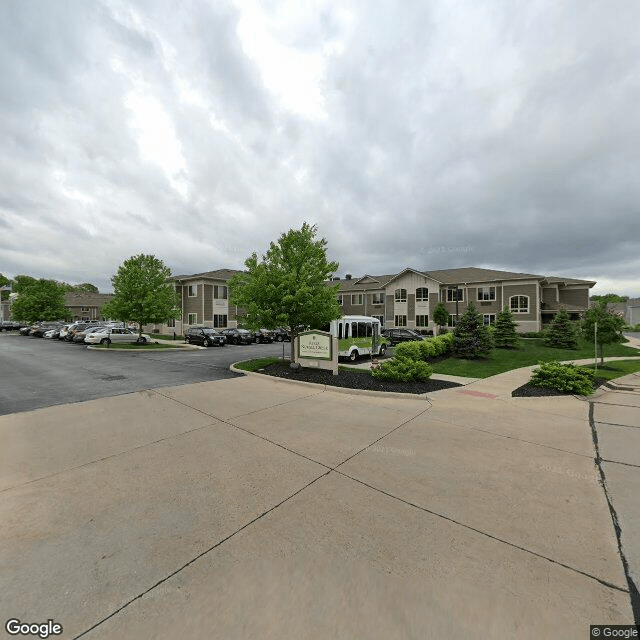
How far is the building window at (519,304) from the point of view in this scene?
120 ft

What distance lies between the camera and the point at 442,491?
416 cm

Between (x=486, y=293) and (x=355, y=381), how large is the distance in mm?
35349

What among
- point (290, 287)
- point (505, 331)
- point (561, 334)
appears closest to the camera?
point (290, 287)

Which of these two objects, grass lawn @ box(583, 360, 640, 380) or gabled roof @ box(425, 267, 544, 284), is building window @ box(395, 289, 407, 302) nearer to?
gabled roof @ box(425, 267, 544, 284)

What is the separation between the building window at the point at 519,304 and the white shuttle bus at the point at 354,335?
26038 millimetres

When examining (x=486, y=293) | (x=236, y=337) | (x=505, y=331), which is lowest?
(x=236, y=337)

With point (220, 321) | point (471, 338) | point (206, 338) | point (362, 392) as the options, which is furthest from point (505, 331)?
point (220, 321)

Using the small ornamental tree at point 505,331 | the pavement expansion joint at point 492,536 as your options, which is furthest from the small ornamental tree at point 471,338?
the pavement expansion joint at point 492,536

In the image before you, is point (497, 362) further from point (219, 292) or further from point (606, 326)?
point (219, 292)

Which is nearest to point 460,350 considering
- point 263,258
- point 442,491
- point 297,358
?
point 297,358

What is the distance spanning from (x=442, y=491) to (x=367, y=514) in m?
1.21

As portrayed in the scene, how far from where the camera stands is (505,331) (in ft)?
80.5

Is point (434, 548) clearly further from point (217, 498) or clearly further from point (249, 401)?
point (249, 401)

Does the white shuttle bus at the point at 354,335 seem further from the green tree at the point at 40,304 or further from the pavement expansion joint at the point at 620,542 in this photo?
the green tree at the point at 40,304
